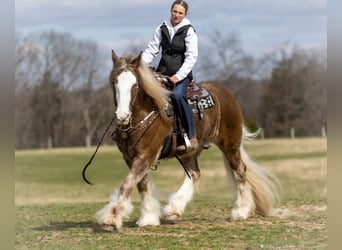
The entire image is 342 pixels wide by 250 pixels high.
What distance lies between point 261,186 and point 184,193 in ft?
4.36

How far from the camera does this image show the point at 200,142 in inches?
328

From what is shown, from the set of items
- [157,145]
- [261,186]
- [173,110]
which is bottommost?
[261,186]

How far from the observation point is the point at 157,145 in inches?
289

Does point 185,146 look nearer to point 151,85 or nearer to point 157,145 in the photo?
point 157,145

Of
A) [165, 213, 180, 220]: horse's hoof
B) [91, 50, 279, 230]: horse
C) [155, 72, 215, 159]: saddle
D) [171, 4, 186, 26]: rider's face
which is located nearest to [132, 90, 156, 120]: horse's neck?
[91, 50, 279, 230]: horse

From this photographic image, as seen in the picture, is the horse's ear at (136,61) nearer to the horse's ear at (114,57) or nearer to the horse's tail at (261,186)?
the horse's ear at (114,57)

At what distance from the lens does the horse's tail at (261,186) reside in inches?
344

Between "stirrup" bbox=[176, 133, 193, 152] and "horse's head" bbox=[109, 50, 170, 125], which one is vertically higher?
"horse's head" bbox=[109, 50, 170, 125]

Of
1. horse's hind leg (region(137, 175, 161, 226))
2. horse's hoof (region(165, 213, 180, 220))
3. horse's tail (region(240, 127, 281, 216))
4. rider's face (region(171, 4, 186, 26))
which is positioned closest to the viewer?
rider's face (region(171, 4, 186, 26))

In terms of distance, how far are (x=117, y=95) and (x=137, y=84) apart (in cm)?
36

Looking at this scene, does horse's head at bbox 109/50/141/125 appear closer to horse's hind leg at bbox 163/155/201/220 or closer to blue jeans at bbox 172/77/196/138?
blue jeans at bbox 172/77/196/138

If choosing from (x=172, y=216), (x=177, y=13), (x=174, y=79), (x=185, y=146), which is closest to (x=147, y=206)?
(x=172, y=216)

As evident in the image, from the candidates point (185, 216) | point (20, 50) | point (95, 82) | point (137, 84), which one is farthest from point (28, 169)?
point (137, 84)

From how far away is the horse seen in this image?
6.72 m
